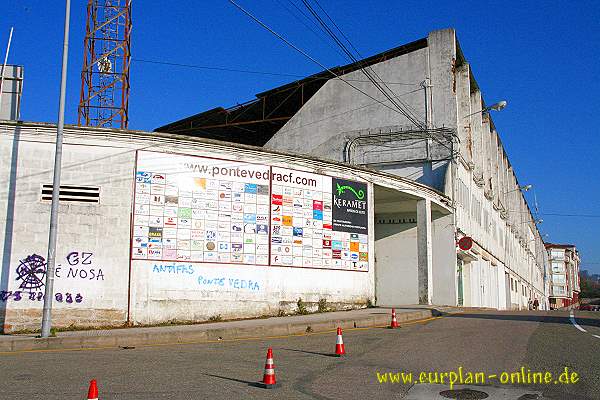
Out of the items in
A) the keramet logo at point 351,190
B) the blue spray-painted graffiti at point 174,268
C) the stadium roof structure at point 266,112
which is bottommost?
the blue spray-painted graffiti at point 174,268

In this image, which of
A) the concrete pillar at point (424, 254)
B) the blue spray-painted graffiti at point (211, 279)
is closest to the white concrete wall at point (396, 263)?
the concrete pillar at point (424, 254)

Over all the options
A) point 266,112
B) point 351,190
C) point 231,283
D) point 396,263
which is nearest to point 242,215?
point 231,283

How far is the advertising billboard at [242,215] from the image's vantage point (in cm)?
1689

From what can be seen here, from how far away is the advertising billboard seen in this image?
16.9 m

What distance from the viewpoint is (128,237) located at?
16391 mm

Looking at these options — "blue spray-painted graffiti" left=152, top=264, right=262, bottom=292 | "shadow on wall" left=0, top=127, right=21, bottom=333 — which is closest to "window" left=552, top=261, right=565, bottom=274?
"blue spray-painted graffiti" left=152, top=264, right=262, bottom=292

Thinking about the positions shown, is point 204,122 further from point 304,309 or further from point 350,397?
point 350,397

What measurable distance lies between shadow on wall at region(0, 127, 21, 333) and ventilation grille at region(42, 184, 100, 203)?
31.5 inches

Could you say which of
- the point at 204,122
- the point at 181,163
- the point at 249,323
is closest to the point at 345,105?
the point at 204,122

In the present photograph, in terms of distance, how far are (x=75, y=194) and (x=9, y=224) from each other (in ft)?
6.05

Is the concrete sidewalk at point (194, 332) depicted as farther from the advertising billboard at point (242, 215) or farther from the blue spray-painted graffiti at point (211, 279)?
the advertising billboard at point (242, 215)

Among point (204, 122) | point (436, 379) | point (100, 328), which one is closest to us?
point (436, 379)

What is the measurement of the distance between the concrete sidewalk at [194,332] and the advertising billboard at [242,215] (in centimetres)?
216

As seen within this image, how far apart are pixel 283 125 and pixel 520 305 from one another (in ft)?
129
